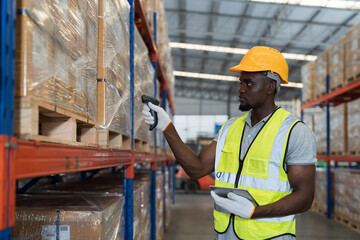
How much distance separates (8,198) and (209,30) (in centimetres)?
1526

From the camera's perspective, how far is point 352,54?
691cm

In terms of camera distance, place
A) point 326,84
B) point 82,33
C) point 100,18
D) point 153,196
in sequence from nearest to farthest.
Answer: point 82,33 → point 100,18 → point 153,196 → point 326,84

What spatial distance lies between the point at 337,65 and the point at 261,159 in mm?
6494

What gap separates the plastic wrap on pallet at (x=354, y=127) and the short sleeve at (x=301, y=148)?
17.7 ft

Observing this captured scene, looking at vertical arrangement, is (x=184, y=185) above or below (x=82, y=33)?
below

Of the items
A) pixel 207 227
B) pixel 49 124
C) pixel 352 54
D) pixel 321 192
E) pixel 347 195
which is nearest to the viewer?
pixel 49 124

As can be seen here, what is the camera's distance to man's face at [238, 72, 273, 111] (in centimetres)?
235

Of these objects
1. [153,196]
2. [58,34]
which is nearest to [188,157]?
[58,34]

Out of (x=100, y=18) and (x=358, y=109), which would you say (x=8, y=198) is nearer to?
(x=100, y=18)

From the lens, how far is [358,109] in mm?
6945

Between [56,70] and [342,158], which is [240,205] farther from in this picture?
[342,158]

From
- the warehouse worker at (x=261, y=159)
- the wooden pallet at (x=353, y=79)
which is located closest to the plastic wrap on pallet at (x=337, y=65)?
the wooden pallet at (x=353, y=79)

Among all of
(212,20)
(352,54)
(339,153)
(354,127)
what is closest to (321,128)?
(339,153)

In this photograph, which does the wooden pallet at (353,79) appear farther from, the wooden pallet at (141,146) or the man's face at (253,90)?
the man's face at (253,90)
